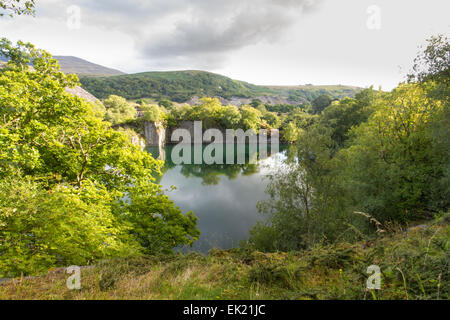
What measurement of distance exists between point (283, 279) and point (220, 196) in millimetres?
21095

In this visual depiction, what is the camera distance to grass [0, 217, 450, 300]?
291cm

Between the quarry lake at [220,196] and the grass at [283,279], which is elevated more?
the grass at [283,279]

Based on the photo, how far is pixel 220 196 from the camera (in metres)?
24.9

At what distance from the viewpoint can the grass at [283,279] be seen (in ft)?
9.55

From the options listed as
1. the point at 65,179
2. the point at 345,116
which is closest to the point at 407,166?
the point at 65,179

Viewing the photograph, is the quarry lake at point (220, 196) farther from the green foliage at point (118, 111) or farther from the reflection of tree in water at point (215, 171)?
the green foliage at point (118, 111)

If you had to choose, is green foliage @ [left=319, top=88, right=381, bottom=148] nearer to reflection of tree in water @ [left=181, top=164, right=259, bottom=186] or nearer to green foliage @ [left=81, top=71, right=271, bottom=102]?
reflection of tree in water @ [left=181, top=164, right=259, bottom=186]

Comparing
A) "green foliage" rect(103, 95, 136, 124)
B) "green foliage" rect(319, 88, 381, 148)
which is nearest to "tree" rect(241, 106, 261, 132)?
"green foliage" rect(319, 88, 381, 148)

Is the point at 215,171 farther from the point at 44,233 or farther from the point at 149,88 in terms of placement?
the point at 149,88

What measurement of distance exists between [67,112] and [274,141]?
213 ft

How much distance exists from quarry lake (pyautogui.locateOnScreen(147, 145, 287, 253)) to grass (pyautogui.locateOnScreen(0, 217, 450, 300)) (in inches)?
361

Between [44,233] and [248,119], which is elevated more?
[248,119]

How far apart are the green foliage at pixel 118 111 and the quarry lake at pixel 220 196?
26.4 metres

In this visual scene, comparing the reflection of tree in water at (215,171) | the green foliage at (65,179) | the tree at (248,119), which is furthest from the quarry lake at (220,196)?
the tree at (248,119)
